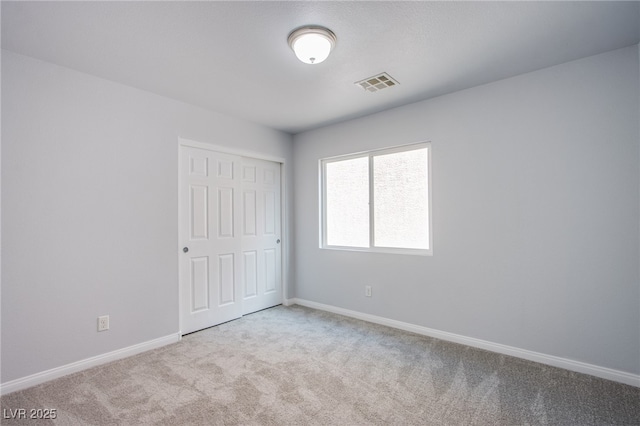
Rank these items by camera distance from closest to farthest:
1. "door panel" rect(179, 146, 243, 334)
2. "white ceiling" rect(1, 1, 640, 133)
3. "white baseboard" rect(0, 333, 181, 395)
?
"white ceiling" rect(1, 1, 640, 133)
"white baseboard" rect(0, 333, 181, 395)
"door panel" rect(179, 146, 243, 334)

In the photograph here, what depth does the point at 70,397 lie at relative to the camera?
7.03 ft

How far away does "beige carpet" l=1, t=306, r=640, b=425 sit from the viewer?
191 cm

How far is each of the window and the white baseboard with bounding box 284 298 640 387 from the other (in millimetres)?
813

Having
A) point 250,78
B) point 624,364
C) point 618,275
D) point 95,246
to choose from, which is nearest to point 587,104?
point 618,275

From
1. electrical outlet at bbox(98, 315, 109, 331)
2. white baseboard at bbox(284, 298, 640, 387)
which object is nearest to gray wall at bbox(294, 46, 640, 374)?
white baseboard at bbox(284, 298, 640, 387)

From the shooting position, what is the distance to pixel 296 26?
1976 millimetres

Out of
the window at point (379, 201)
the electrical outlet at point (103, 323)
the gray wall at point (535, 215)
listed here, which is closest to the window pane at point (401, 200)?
the window at point (379, 201)

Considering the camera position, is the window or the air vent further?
the window

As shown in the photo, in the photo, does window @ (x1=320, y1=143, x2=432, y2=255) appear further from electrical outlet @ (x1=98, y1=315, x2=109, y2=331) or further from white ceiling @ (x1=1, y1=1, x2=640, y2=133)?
electrical outlet @ (x1=98, y1=315, x2=109, y2=331)

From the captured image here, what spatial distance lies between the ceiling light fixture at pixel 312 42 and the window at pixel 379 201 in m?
1.65

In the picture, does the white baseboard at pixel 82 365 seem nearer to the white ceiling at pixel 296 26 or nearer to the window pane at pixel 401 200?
the white ceiling at pixel 296 26

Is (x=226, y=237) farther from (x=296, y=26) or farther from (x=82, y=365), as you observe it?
(x=296, y=26)

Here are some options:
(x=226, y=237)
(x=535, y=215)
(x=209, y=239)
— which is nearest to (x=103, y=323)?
(x=209, y=239)

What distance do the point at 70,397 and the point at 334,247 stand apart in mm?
Result: 2889
